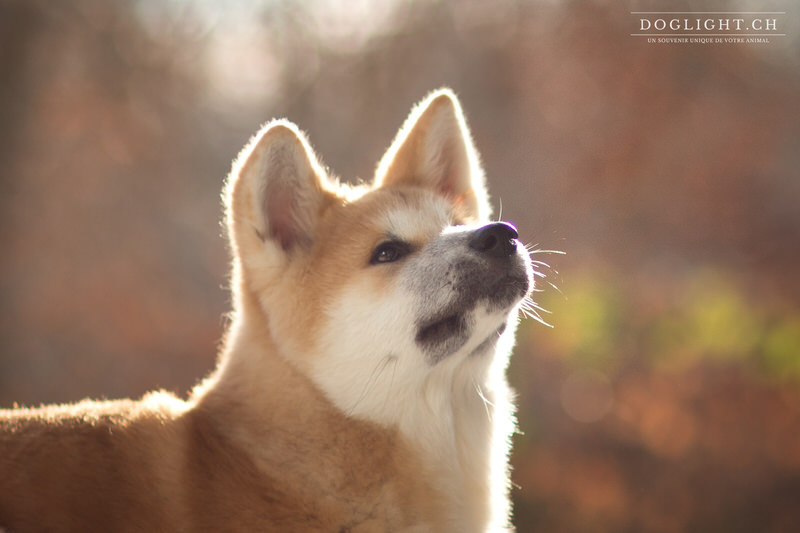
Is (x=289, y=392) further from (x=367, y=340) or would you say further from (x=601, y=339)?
(x=601, y=339)

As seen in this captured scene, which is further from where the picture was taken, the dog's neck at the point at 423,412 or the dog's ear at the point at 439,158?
the dog's ear at the point at 439,158

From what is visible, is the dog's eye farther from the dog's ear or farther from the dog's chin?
the dog's ear

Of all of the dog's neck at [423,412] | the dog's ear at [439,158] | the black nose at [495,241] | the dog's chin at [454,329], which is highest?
the dog's ear at [439,158]

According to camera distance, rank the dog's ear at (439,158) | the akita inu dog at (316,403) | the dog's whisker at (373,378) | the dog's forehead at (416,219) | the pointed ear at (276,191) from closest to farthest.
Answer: the akita inu dog at (316,403) → the dog's whisker at (373,378) → the pointed ear at (276,191) → the dog's forehead at (416,219) → the dog's ear at (439,158)

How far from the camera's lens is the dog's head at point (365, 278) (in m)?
2.65

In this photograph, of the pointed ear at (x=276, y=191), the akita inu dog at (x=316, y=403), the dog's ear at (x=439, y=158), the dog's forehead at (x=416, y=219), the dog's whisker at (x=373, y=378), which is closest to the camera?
the akita inu dog at (x=316, y=403)

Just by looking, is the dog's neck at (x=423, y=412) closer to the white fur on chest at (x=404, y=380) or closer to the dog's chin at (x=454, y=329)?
the white fur on chest at (x=404, y=380)

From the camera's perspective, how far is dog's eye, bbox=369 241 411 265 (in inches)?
112

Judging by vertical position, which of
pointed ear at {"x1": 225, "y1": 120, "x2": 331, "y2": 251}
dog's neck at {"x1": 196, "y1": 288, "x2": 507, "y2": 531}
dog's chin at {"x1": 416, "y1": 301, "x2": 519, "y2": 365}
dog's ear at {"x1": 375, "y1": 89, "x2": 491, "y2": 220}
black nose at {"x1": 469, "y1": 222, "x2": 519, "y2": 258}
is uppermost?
dog's ear at {"x1": 375, "y1": 89, "x2": 491, "y2": 220}

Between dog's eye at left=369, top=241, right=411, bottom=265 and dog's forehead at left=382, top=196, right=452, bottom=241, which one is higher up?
dog's forehead at left=382, top=196, right=452, bottom=241

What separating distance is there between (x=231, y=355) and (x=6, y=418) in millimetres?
916

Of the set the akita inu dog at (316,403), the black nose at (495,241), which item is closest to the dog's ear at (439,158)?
the akita inu dog at (316,403)

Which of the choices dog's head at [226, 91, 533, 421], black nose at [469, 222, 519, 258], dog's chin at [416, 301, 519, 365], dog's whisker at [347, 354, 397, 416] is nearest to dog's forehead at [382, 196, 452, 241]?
dog's head at [226, 91, 533, 421]

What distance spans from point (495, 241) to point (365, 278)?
58 cm
